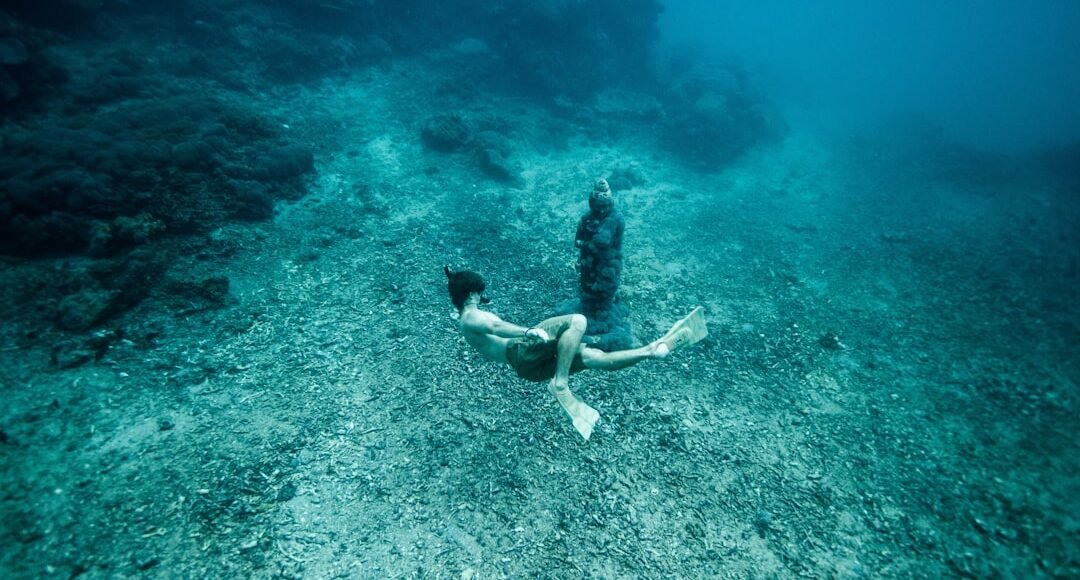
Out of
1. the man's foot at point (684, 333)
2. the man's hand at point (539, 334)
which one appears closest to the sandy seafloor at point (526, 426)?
the man's foot at point (684, 333)

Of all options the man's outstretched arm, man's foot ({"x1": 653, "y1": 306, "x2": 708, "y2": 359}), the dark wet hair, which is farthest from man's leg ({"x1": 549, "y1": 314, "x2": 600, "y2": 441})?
the dark wet hair

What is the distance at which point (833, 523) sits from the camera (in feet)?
20.1

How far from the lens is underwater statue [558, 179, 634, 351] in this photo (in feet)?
25.8

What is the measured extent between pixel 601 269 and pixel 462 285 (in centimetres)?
367

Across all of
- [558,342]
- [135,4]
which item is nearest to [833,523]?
[558,342]

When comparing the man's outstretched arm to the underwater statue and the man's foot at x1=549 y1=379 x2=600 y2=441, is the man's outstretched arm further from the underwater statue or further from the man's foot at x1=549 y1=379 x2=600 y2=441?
the underwater statue

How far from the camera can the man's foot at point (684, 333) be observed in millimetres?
5324

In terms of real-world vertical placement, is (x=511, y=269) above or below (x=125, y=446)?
above

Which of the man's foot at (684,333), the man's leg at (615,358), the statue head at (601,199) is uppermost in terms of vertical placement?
the statue head at (601,199)

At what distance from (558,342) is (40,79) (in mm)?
17615

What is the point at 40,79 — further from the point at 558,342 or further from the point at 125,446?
the point at 558,342

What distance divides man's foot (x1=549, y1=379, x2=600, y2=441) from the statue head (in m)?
4.24

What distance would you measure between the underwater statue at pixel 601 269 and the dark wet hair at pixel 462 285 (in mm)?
3187

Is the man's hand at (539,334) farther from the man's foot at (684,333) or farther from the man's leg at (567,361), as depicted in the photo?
the man's foot at (684,333)
